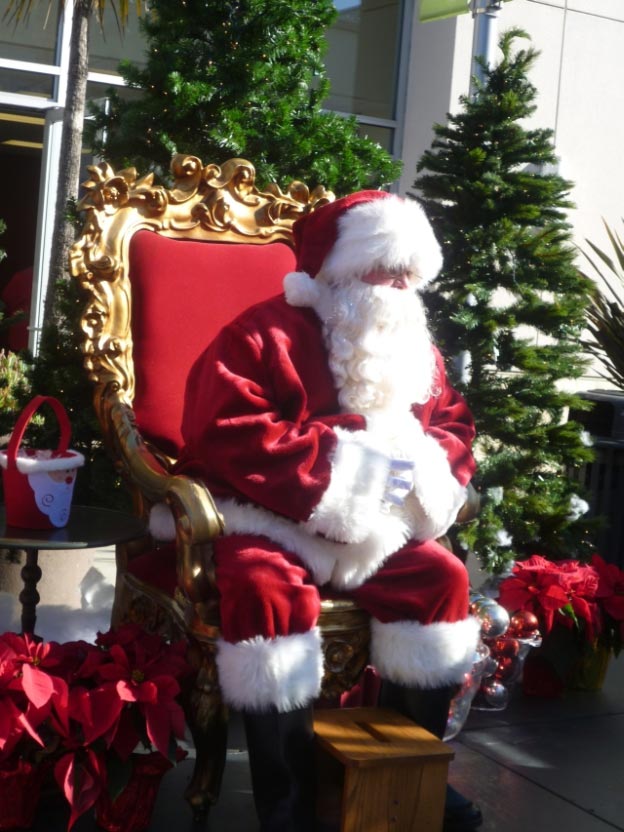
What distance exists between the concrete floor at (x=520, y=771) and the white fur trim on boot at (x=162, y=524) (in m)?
0.65

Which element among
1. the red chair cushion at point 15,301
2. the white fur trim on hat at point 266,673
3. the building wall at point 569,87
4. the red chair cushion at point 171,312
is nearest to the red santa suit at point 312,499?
the white fur trim on hat at point 266,673

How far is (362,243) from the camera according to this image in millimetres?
3025

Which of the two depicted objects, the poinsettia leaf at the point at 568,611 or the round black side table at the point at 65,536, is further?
the poinsettia leaf at the point at 568,611

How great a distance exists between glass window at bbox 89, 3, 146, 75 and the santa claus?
481cm

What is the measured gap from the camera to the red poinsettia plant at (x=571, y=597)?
12.5ft

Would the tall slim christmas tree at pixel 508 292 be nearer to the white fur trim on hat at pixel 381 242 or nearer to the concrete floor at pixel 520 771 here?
the concrete floor at pixel 520 771

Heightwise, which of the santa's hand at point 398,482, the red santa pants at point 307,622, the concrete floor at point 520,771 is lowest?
the concrete floor at point 520,771

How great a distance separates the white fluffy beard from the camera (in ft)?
9.94

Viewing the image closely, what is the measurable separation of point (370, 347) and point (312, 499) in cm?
49

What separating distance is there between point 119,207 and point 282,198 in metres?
0.56

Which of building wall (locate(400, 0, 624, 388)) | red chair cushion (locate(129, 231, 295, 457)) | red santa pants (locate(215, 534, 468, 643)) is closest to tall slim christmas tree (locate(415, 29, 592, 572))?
red chair cushion (locate(129, 231, 295, 457))

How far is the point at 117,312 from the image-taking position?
11.4ft

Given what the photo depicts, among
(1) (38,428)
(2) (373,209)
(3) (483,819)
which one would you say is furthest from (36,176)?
(3) (483,819)

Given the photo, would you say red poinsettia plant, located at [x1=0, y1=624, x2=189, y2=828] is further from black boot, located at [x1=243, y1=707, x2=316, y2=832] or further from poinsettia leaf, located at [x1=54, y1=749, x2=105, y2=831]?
black boot, located at [x1=243, y1=707, x2=316, y2=832]
